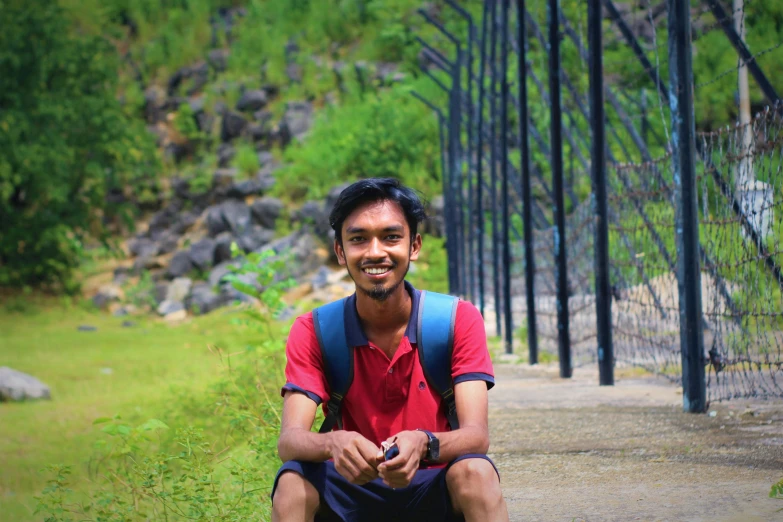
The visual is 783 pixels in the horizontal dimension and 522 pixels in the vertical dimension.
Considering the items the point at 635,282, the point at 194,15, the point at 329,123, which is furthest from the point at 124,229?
the point at 635,282

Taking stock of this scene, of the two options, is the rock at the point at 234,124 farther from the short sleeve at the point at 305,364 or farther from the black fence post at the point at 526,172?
the short sleeve at the point at 305,364

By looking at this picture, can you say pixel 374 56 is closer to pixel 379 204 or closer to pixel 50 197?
pixel 50 197

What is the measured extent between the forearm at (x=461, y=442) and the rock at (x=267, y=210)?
22013 millimetres

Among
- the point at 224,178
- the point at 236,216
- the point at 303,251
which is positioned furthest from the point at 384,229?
the point at 224,178

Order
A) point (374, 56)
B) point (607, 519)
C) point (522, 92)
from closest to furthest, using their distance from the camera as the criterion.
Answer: point (607, 519), point (522, 92), point (374, 56)

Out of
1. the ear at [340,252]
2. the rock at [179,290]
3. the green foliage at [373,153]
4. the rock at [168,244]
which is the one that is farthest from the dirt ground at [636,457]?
the rock at [168,244]

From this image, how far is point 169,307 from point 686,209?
18.4 meters

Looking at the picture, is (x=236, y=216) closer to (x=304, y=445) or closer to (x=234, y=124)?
(x=234, y=124)

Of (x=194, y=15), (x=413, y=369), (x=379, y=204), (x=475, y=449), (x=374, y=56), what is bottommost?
(x=475, y=449)

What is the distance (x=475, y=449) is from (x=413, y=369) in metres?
0.28

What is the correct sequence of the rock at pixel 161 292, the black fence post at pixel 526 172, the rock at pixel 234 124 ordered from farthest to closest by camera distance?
the rock at pixel 234 124 → the rock at pixel 161 292 → the black fence post at pixel 526 172

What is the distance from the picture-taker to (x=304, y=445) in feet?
8.21

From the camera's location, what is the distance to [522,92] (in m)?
8.52

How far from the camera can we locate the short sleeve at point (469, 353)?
8.47 ft
